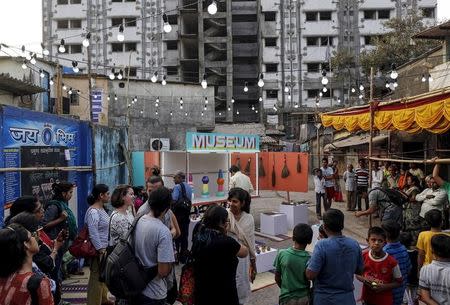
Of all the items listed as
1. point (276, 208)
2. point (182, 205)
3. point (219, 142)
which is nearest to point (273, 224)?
point (219, 142)

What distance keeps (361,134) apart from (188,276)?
802 inches

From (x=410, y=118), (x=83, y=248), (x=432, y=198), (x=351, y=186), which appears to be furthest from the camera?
(x=351, y=186)

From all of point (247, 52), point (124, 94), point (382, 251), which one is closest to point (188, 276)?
point (382, 251)

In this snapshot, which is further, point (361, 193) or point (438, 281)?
point (361, 193)

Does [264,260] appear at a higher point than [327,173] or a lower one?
lower

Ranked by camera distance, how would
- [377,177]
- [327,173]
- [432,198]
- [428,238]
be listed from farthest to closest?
[327,173]
[377,177]
[432,198]
[428,238]

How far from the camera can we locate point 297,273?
4199 mm

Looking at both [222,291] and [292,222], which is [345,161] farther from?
[222,291]

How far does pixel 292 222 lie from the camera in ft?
41.3

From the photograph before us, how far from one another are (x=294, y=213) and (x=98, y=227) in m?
7.89

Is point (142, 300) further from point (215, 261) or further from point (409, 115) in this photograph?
point (409, 115)

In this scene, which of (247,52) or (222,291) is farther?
(247,52)

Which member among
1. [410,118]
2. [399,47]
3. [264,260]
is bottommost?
[264,260]

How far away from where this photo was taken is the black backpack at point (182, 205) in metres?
8.52
